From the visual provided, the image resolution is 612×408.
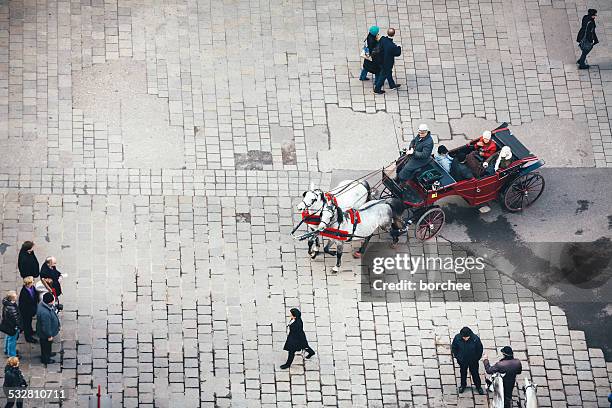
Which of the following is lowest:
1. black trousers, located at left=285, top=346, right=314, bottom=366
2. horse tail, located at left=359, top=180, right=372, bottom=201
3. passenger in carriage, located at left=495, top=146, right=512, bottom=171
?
black trousers, located at left=285, top=346, right=314, bottom=366

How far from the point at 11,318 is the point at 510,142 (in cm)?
912

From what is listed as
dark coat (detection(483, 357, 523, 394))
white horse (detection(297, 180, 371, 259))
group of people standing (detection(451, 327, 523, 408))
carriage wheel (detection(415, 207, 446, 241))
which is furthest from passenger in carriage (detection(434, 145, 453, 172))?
dark coat (detection(483, 357, 523, 394))

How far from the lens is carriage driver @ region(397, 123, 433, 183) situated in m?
20.5

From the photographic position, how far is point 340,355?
1978cm

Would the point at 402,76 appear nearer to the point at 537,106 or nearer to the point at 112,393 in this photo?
the point at 537,106

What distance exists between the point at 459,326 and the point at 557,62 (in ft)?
22.7

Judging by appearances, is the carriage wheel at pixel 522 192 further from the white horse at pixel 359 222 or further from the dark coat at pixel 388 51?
the dark coat at pixel 388 51

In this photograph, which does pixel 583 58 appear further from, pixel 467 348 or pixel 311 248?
pixel 467 348

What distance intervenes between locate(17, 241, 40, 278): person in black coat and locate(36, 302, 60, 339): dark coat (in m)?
1.05

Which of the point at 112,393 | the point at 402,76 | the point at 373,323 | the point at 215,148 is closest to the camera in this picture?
the point at 112,393

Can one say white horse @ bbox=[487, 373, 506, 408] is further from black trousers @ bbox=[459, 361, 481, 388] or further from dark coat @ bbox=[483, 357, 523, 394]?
black trousers @ bbox=[459, 361, 481, 388]

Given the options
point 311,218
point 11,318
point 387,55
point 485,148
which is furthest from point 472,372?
point 11,318

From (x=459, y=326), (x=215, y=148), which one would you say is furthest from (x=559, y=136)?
(x=215, y=148)

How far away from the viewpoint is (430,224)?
2122 cm
